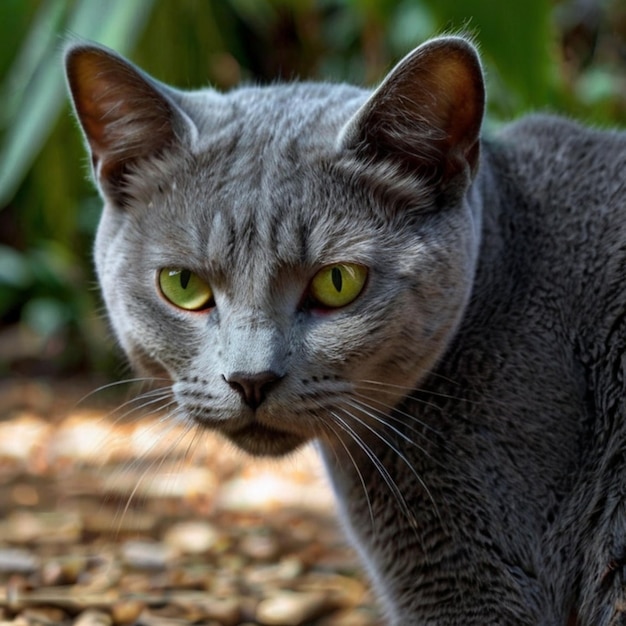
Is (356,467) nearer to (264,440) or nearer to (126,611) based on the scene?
(264,440)

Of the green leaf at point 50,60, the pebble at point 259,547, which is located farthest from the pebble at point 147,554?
the green leaf at point 50,60

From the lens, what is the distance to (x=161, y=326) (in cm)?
133

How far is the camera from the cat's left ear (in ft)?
4.07

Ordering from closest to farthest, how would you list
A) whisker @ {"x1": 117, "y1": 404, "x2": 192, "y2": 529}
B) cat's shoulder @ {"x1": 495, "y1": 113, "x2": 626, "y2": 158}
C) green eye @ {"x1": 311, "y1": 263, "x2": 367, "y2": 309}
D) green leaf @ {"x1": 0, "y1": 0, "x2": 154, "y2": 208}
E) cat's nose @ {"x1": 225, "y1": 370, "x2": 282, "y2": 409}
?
cat's nose @ {"x1": 225, "y1": 370, "x2": 282, "y2": 409} < green eye @ {"x1": 311, "y1": 263, "x2": 367, "y2": 309} < whisker @ {"x1": 117, "y1": 404, "x2": 192, "y2": 529} < cat's shoulder @ {"x1": 495, "y1": 113, "x2": 626, "y2": 158} < green leaf @ {"x1": 0, "y1": 0, "x2": 154, "y2": 208}

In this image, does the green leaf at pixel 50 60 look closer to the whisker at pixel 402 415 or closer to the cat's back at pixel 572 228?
the cat's back at pixel 572 228

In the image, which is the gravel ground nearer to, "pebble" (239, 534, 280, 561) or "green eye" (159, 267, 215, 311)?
"pebble" (239, 534, 280, 561)

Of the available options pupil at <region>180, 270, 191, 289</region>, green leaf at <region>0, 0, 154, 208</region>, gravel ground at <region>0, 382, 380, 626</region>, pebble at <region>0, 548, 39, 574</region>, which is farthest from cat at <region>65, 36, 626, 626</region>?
green leaf at <region>0, 0, 154, 208</region>

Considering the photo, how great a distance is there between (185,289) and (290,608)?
0.69 meters

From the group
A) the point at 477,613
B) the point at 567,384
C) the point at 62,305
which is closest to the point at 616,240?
the point at 567,384

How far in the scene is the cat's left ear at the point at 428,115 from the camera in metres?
1.24

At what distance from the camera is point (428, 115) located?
1.29 m

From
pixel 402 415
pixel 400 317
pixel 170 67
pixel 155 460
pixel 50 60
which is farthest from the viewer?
pixel 170 67

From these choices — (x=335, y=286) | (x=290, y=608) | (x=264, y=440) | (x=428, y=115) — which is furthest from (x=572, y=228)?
(x=290, y=608)

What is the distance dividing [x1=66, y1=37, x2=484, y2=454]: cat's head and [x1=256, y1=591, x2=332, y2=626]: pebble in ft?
1.49
